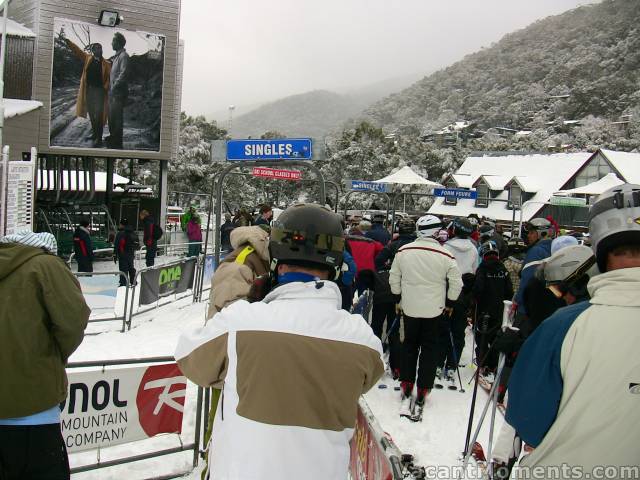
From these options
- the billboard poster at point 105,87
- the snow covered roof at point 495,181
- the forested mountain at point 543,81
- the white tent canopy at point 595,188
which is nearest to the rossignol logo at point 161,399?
the billboard poster at point 105,87

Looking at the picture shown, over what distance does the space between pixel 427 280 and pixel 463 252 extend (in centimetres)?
192

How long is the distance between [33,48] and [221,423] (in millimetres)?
22740

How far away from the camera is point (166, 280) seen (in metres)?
10.6

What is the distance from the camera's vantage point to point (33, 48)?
779 inches

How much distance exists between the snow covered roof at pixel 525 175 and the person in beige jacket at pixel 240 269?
107ft

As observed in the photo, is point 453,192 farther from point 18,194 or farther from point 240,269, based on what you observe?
point 240,269

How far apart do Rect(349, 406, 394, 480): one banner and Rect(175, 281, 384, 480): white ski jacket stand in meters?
0.37

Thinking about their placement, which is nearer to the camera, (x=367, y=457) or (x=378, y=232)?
(x=367, y=457)

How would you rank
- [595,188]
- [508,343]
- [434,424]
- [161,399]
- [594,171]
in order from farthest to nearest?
[594,171] → [595,188] → [434,424] → [161,399] → [508,343]

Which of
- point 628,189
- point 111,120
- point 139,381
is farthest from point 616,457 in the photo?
point 111,120

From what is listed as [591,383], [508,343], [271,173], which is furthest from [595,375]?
[271,173]

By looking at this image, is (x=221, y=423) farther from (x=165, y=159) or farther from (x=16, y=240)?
(x=165, y=159)

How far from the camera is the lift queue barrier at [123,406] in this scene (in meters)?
3.86

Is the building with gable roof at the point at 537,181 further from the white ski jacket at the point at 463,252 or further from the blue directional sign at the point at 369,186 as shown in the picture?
the white ski jacket at the point at 463,252
